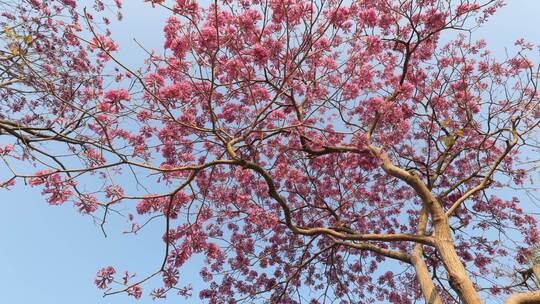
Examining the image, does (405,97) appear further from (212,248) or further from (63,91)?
(63,91)

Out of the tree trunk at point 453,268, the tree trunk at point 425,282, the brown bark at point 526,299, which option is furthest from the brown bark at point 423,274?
the brown bark at point 526,299

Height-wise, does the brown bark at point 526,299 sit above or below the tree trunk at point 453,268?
below

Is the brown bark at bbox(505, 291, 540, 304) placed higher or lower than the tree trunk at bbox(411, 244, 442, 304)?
lower

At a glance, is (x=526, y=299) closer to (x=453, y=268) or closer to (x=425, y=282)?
(x=453, y=268)

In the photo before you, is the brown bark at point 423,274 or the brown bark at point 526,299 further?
the brown bark at point 423,274

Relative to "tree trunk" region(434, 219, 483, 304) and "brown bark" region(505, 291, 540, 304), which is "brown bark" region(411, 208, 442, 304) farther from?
"brown bark" region(505, 291, 540, 304)

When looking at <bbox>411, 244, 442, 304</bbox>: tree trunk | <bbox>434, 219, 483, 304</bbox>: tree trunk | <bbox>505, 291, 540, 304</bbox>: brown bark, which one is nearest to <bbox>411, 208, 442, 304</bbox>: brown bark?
<bbox>411, 244, 442, 304</bbox>: tree trunk

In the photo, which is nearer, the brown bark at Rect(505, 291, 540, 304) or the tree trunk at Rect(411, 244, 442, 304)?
the brown bark at Rect(505, 291, 540, 304)

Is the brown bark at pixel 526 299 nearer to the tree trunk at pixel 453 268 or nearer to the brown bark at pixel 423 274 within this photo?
the tree trunk at pixel 453 268

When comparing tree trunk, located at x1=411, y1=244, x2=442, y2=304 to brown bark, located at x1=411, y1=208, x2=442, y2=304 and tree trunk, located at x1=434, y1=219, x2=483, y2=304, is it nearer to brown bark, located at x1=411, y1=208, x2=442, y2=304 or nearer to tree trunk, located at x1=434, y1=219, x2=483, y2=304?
brown bark, located at x1=411, y1=208, x2=442, y2=304

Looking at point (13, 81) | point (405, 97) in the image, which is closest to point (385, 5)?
point (405, 97)

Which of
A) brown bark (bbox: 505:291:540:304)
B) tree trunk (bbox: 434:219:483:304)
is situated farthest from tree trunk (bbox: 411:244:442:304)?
brown bark (bbox: 505:291:540:304)

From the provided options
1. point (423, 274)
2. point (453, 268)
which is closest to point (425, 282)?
point (423, 274)

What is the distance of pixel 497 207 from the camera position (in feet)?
26.6
